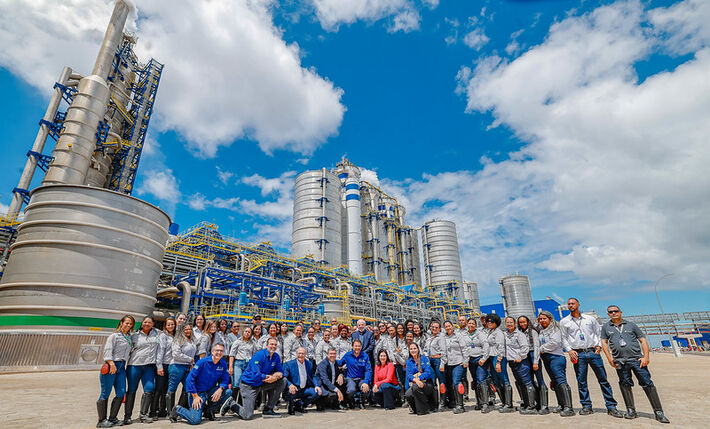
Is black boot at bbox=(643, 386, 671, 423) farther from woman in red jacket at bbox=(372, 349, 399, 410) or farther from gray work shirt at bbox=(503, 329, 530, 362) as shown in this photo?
woman in red jacket at bbox=(372, 349, 399, 410)

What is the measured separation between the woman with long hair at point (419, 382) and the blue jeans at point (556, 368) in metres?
2.21

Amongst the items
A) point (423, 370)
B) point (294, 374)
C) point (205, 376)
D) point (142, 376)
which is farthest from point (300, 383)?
point (142, 376)

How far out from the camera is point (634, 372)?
566 cm

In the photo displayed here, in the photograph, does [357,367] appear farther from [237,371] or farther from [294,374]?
[237,371]

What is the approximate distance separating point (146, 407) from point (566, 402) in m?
7.36

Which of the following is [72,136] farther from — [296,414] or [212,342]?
[296,414]

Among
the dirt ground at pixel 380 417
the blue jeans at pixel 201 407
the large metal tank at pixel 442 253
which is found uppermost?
the large metal tank at pixel 442 253

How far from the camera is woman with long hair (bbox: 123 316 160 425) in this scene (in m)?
5.84

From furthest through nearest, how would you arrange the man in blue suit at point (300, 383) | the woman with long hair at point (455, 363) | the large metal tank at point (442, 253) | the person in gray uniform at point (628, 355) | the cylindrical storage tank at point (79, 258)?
1. the large metal tank at point (442, 253)
2. the cylindrical storage tank at point (79, 258)
3. the man in blue suit at point (300, 383)
4. the woman with long hair at point (455, 363)
5. the person in gray uniform at point (628, 355)

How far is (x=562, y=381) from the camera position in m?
6.13

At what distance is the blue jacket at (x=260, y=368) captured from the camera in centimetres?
634

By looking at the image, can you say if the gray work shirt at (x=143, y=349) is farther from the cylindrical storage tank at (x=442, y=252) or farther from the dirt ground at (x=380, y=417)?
the cylindrical storage tank at (x=442, y=252)

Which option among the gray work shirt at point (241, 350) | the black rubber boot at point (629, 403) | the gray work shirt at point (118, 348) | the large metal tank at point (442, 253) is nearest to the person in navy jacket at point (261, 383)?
the gray work shirt at point (241, 350)

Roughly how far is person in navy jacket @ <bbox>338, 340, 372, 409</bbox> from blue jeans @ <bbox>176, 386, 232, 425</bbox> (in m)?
2.56
